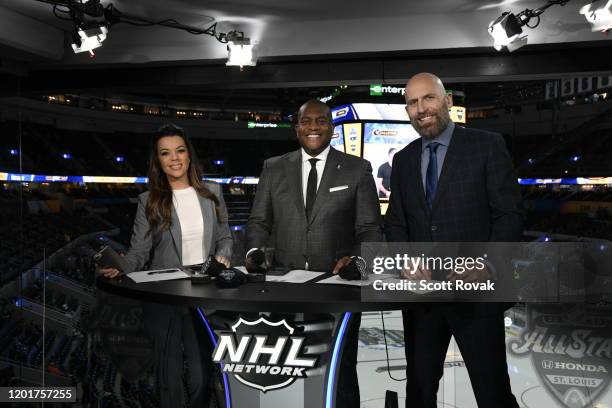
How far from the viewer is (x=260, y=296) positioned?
1.39 m

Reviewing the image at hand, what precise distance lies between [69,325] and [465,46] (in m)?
4.33

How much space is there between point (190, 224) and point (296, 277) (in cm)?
58

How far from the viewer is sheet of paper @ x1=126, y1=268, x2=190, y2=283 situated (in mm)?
1654

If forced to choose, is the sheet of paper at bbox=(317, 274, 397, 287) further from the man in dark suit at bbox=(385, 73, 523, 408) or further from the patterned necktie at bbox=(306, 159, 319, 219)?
the patterned necktie at bbox=(306, 159, 319, 219)

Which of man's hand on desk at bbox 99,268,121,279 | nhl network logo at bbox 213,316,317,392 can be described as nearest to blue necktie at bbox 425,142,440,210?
nhl network logo at bbox 213,316,317,392

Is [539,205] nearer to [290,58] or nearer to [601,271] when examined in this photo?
[290,58]

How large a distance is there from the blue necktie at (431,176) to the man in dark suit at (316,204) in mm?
365

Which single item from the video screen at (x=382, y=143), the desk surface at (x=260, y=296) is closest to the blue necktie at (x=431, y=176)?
the desk surface at (x=260, y=296)

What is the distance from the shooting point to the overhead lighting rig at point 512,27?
3.60 metres

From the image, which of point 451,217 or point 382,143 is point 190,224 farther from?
point 382,143

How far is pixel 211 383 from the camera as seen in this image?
5.29ft

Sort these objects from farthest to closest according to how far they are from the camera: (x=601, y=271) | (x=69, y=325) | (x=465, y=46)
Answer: (x=69, y=325) → (x=465, y=46) → (x=601, y=271)

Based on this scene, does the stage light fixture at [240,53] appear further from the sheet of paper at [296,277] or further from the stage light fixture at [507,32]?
the sheet of paper at [296,277]

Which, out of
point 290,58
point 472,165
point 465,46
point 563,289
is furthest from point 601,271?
point 290,58
